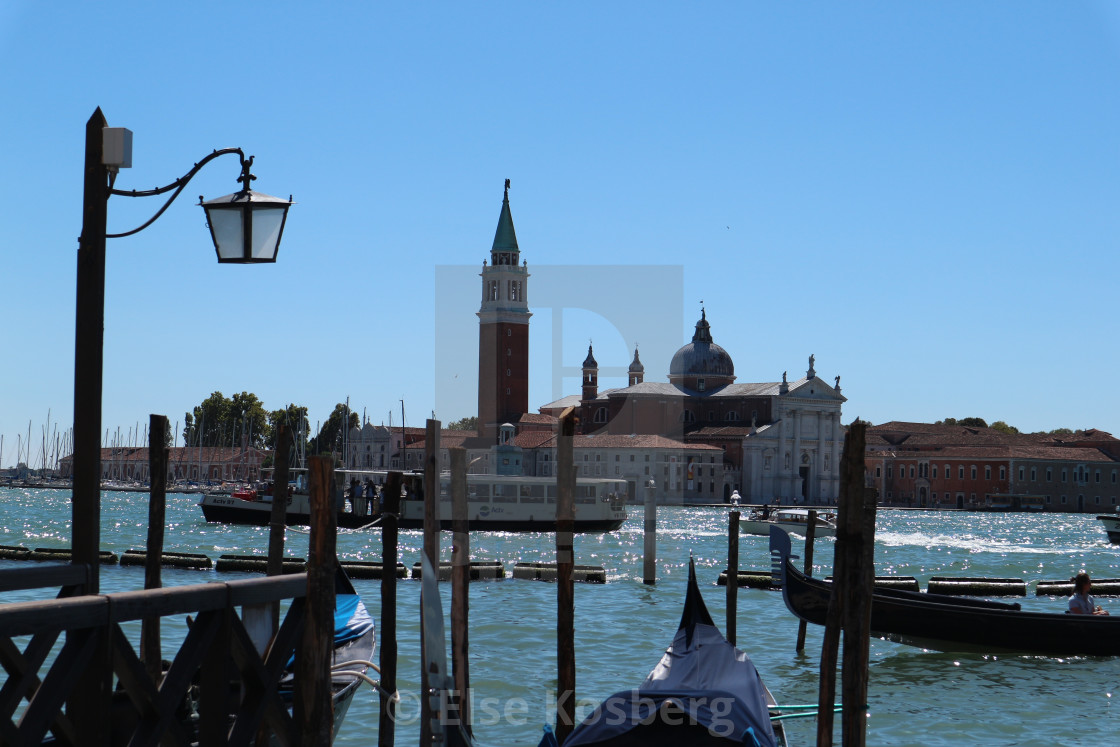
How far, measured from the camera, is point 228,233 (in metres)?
3.96

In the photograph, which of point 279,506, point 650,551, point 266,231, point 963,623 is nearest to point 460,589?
point 279,506

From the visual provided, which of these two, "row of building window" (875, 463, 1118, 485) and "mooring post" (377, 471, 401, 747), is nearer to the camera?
"mooring post" (377, 471, 401, 747)

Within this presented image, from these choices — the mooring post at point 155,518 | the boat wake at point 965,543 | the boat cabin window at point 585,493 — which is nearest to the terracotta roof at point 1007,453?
the boat wake at point 965,543

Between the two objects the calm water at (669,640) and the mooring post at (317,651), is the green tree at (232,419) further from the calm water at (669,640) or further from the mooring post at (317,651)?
the mooring post at (317,651)

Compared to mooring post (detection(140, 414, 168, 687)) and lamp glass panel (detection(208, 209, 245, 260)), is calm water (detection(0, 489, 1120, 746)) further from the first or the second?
lamp glass panel (detection(208, 209, 245, 260))

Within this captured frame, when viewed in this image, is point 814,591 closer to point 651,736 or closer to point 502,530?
point 651,736

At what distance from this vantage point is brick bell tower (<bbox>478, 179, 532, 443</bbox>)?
54.8m

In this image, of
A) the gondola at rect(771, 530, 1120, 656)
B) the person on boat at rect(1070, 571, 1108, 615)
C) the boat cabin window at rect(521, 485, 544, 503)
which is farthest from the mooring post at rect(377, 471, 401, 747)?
the boat cabin window at rect(521, 485, 544, 503)

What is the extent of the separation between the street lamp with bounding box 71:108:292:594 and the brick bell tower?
1951 inches

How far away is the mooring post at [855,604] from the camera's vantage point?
18.7ft

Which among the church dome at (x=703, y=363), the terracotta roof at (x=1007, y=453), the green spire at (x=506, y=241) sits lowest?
the terracotta roof at (x=1007, y=453)

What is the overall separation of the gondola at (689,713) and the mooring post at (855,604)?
15.6 inches

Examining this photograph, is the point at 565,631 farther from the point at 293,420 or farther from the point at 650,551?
the point at 293,420

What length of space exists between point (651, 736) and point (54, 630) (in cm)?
280
